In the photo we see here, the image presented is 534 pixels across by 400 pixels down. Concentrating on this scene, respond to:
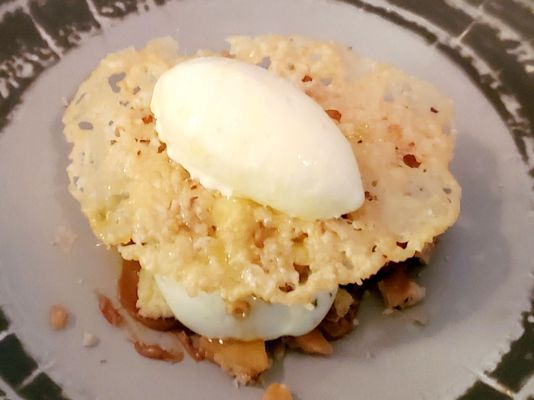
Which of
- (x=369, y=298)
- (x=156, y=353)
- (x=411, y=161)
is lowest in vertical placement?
(x=369, y=298)

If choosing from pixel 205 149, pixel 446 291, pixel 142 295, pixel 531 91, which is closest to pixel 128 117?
pixel 205 149

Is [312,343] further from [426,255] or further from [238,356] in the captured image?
[426,255]

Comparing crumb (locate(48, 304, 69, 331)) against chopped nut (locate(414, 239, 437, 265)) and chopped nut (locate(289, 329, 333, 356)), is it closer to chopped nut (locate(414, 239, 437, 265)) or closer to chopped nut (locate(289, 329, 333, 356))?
chopped nut (locate(289, 329, 333, 356))

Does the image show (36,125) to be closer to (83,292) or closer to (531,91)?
(83,292)

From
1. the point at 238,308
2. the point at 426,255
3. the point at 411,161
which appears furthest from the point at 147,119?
the point at 426,255

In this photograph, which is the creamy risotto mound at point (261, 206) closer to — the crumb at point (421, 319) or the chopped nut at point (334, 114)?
the chopped nut at point (334, 114)

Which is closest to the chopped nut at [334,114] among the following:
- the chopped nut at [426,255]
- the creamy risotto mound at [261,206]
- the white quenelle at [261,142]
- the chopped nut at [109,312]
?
the creamy risotto mound at [261,206]

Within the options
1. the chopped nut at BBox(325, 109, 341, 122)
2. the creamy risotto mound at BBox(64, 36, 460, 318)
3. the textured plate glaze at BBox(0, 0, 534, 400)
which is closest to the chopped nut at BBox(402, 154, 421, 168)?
the creamy risotto mound at BBox(64, 36, 460, 318)
